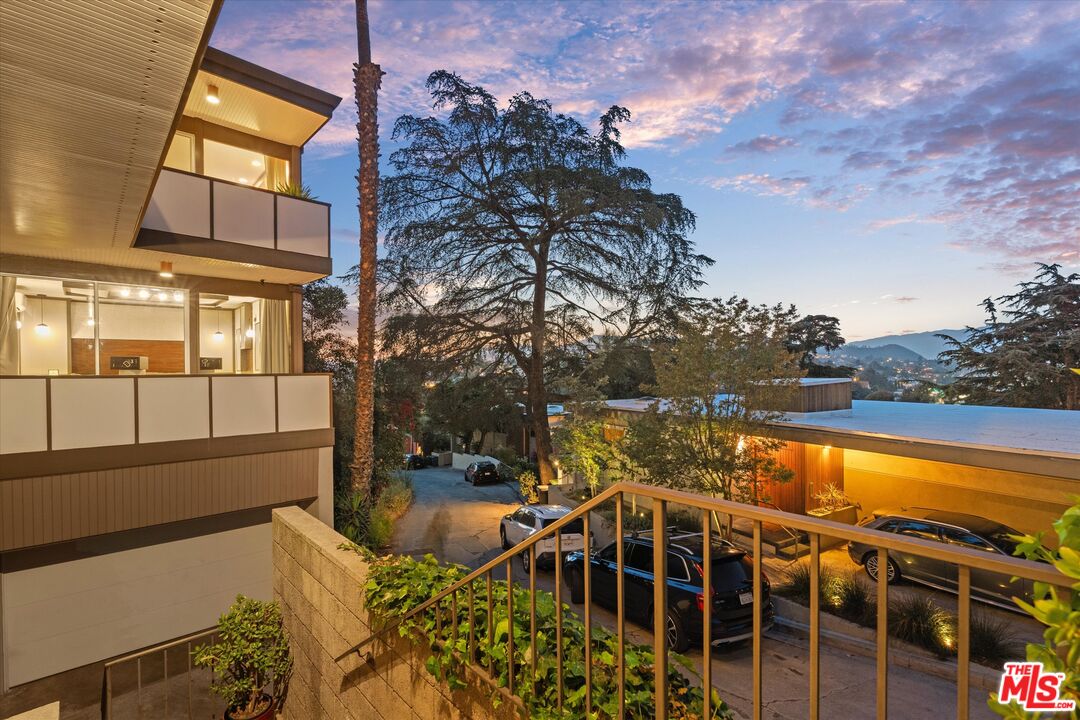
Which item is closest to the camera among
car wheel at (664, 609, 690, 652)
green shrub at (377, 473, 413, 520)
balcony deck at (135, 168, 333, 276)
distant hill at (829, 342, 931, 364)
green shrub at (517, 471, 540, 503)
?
car wheel at (664, 609, 690, 652)

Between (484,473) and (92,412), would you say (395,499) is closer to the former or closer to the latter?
(92,412)

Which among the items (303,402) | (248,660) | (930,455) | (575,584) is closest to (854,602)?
(930,455)

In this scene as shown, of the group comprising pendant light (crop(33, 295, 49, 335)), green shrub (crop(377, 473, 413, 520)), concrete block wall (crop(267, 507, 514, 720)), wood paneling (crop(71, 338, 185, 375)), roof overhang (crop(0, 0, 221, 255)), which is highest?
roof overhang (crop(0, 0, 221, 255))

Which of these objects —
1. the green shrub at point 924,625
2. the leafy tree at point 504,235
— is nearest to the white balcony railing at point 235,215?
the leafy tree at point 504,235

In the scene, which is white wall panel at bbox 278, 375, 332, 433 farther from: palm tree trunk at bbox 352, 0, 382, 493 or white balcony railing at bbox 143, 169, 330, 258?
white balcony railing at bbox 143, 169, 330, 258

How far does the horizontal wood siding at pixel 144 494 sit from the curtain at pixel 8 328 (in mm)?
2313

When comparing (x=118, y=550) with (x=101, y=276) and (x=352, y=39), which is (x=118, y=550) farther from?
(x=352, y=39)

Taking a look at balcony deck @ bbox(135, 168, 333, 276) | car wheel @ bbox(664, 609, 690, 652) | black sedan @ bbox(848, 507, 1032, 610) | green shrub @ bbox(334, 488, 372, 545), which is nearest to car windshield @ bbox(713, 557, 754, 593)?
car wheel @ bbox(664, 609, 690, 652)

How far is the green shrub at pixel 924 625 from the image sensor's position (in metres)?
7.08

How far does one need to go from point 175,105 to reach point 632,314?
63.4 feet

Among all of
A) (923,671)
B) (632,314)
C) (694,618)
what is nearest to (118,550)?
(694,618)

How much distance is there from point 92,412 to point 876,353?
227 ft

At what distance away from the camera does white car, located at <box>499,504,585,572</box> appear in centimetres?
1133

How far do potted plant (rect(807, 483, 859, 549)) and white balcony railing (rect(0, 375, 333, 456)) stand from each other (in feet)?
39.0
